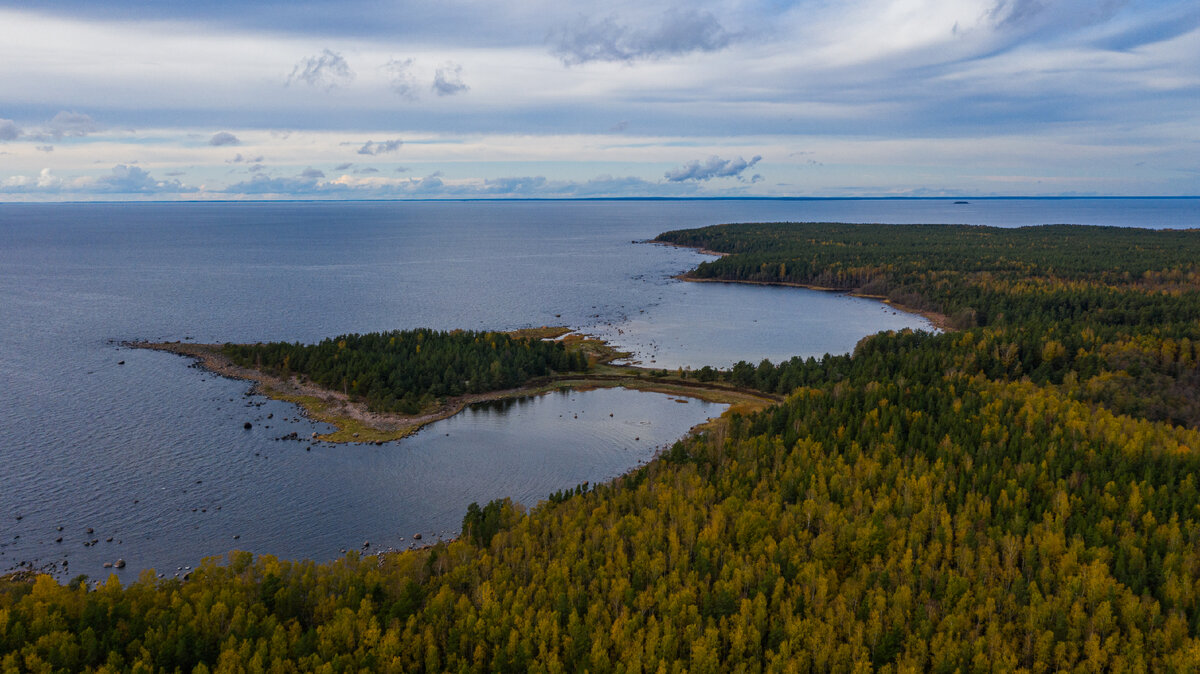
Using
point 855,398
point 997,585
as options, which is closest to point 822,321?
point 855,398

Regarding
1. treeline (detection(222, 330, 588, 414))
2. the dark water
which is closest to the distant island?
treeline (detection(222, 330, 588, 414))

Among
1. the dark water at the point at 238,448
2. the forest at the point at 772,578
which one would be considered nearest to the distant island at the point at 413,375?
the dark water at the point at 238,448

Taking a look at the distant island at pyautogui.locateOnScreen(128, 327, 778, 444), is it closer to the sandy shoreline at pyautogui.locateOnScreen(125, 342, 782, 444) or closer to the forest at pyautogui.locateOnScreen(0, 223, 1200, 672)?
the sandy shoreline at pyautogui.locateOnScreen(125, 342, 782, 444)

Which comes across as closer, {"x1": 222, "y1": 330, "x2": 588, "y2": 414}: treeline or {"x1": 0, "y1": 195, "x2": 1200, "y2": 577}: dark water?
{"x1": 0, "y1": 195, "x2": 1200, "y2": 577}: dark water

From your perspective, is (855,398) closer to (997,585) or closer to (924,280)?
(997,585)

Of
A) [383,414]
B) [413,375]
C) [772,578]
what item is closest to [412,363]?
[413,375]

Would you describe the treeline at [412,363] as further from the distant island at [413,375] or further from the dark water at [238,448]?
the dark water at [238,448]

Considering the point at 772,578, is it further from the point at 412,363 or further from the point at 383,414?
the point at 412,363
